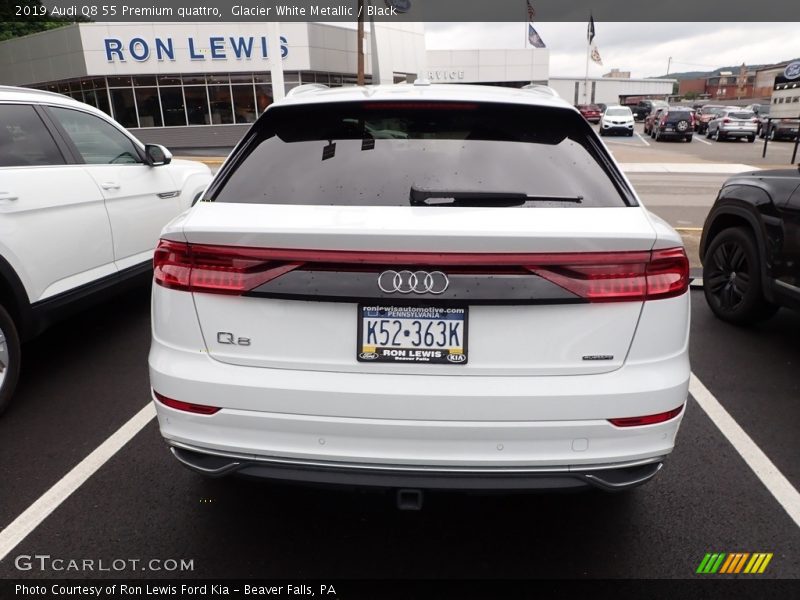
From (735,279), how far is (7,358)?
5.32m

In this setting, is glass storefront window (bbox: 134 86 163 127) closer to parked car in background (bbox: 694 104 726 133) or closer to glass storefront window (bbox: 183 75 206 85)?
glass storefront window (bbox: 183 75 206 85)

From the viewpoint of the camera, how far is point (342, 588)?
2.39 meters

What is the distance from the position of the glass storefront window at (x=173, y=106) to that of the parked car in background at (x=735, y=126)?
2693 centimetres

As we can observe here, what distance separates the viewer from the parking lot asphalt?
98.6 inches

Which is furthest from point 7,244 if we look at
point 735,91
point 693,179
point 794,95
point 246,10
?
point 735,91

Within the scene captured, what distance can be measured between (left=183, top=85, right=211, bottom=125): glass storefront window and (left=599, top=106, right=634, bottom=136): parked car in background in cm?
2188

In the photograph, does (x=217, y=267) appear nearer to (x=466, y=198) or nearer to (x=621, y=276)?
(x=466, y=198)

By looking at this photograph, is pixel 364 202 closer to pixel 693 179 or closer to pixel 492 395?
pixel 492 395

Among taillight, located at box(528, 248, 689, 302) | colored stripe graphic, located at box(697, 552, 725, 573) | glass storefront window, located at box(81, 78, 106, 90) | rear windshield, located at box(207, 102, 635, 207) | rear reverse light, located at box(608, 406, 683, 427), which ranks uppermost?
glass storefront window, located at box(81, 78, 106, 90)

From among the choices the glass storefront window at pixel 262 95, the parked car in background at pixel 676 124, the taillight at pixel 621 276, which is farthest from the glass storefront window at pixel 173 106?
the taillight at pixel 621 276

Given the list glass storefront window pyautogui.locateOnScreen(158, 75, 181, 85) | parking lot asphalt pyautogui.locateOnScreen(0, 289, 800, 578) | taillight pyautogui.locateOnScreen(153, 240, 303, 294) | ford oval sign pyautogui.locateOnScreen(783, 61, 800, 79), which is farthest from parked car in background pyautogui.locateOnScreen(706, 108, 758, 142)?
taillight pyautogui.locateOnScreen(153, 240, 303, 294)

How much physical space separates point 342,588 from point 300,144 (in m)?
1.76

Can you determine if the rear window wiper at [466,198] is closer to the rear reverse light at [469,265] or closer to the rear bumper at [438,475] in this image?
the rear reverse light at [469,265]

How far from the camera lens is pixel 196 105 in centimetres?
2900
